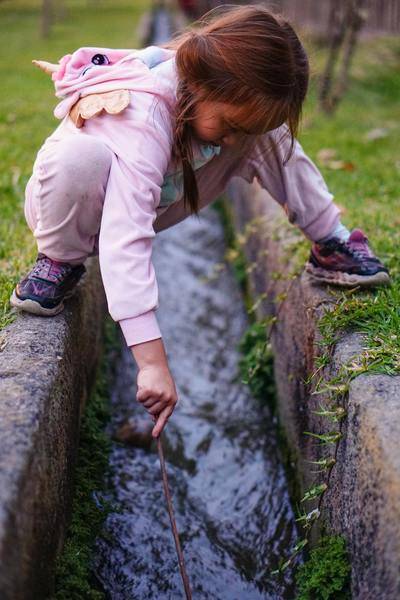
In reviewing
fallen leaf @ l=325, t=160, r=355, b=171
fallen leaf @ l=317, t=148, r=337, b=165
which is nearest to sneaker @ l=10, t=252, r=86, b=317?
fallen leaf @ l=325, t=160, r=355, b=171

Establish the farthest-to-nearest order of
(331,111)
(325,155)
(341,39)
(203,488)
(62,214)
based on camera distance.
→ (331,111), (341,39), (325,155), (203,488), (62,214)

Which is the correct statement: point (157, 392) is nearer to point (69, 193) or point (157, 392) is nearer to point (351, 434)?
point (351, 434)

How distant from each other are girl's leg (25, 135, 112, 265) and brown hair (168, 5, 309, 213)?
23 cm

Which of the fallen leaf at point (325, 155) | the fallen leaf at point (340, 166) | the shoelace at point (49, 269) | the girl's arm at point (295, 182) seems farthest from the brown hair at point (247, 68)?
the fallen leaf at point (325, 155)

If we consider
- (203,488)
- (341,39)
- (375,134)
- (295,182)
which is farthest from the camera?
(341,39)

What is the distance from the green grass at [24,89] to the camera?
2.50 m

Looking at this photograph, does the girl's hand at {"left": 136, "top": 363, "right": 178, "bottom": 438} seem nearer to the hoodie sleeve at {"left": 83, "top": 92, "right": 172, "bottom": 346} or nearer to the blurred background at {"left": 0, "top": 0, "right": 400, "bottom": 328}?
the hoodie sleeve at {"left": 83, "top": 92, "right": 172, "bottom": 346}

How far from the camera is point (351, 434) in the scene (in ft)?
5.04

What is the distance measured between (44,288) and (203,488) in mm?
898

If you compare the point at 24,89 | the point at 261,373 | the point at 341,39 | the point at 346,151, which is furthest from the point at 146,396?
the point at 24,89

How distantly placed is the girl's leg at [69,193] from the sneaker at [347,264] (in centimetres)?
72

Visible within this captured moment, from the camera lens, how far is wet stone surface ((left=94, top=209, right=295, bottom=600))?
A: 1900 millimetres

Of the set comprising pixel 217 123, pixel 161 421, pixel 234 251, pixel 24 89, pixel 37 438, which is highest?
pixel 217 123

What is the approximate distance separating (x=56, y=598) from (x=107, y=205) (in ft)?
2.86
